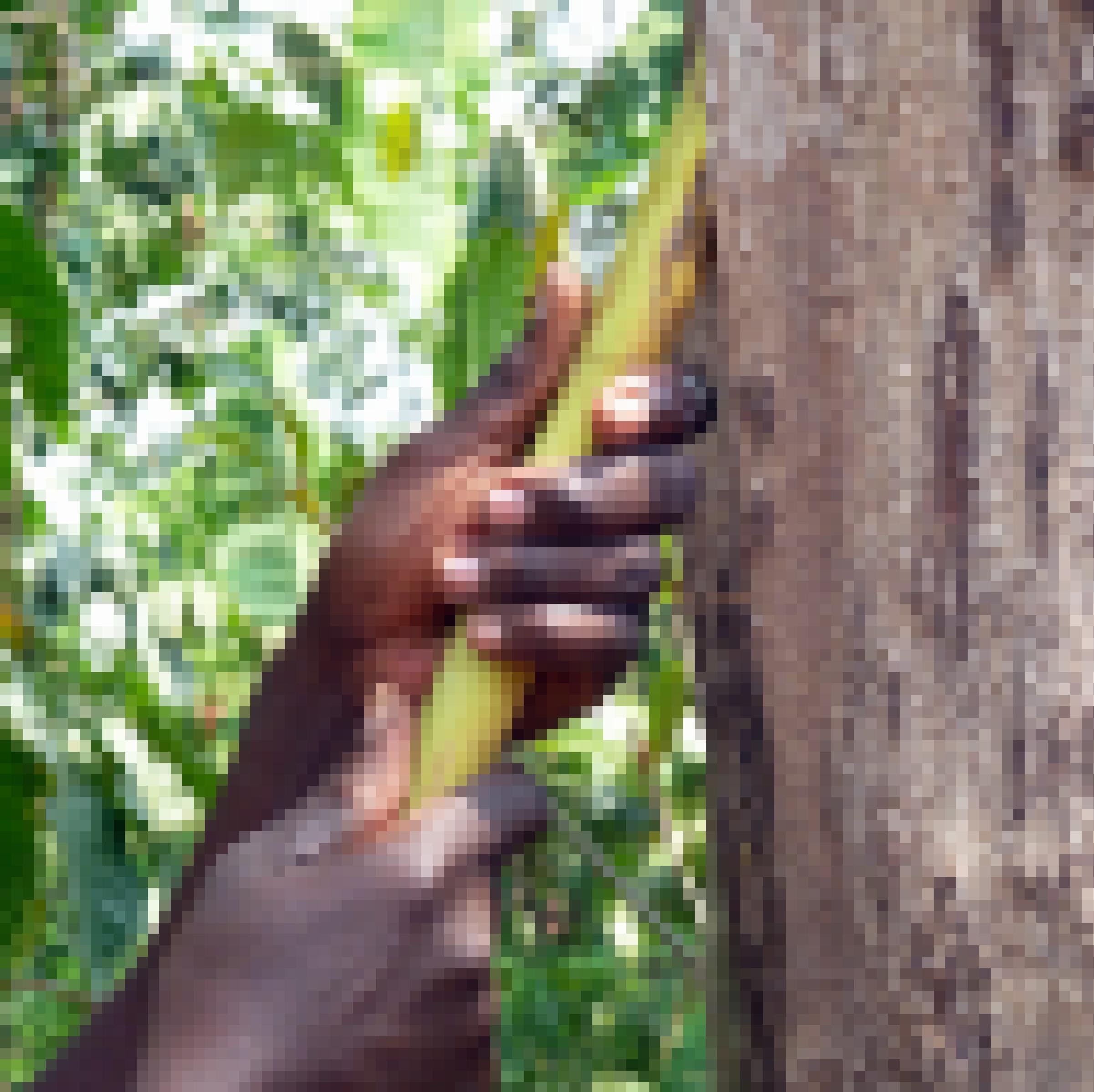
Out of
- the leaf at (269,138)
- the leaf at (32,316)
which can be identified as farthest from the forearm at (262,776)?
the leaf at (269,138)

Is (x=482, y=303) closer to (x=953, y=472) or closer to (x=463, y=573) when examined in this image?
(x=463, y=573)

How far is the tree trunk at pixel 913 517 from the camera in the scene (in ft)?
1.38

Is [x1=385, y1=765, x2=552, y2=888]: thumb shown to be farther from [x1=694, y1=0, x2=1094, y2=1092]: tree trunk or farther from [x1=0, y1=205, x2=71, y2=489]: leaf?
[x1=0, y1=205, x2=71, y2=489]: leaf

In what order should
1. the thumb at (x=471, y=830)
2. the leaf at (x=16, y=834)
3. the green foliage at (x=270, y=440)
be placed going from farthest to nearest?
the green foliage at (x=270, y=440), the leaf at (x=16, y=834), the thumb at (x=471, y=830)

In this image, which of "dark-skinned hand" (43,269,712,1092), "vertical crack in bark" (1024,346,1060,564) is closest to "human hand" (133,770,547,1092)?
"dark-skinned hand" (43,269,712,1092)

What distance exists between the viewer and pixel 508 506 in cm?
60

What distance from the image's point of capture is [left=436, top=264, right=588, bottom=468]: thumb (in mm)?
635

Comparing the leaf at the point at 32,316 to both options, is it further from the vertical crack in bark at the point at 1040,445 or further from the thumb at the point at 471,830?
the vertical crack in bark at the point at 1040,445

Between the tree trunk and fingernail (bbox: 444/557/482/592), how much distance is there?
12 cm

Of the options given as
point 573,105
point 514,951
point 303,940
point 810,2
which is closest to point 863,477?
point 810,2

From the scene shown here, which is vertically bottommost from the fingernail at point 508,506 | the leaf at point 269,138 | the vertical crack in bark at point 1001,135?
the fingernail at point 508,506

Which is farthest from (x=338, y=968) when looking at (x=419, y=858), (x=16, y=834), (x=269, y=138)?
(x=269, y=138)

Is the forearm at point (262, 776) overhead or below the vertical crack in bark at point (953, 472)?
below

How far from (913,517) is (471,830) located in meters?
0.20
